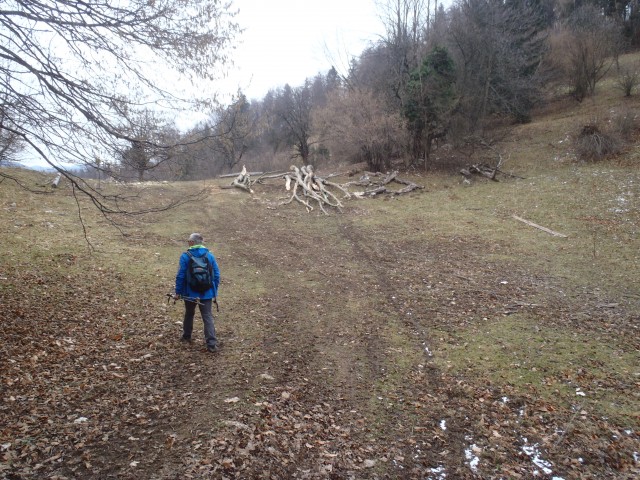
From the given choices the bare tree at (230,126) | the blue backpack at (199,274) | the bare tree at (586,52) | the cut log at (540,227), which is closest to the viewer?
the bare tree at (230,126)

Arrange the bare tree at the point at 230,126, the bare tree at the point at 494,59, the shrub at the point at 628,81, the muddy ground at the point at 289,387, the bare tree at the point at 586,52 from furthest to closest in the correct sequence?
the bare tree at the point at 586,52 → the bare tree at the point at 494,59 → the shrub at the point at 628,81 → the bare tree at the point at 230,126 → the muddy ground at the point at 289,387

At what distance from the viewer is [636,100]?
26.2m

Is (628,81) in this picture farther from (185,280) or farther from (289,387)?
(185,280)

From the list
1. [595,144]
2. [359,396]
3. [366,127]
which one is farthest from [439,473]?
[595,144]

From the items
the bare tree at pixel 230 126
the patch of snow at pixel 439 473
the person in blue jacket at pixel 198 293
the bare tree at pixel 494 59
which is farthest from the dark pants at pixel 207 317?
the bare tree at pixel 494 59

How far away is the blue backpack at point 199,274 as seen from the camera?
6.43 metres

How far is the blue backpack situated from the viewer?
6.43 metres

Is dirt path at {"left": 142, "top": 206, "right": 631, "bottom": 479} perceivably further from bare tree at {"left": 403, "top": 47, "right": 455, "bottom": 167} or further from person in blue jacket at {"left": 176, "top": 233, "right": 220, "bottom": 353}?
bare tree at {"left": 403, "top": 47, "right": 455, "bottom": 167}

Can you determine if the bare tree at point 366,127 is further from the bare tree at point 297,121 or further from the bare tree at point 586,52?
the bare tree at point 586,52

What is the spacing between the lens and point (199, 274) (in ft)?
21.1

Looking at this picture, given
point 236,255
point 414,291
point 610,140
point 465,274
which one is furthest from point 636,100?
point 236,255

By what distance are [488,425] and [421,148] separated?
22.8 meters

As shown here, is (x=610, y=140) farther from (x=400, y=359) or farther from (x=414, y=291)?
(x=400, y=359)

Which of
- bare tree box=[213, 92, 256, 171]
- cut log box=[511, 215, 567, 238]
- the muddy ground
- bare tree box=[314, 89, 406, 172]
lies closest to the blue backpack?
the muddy ground
